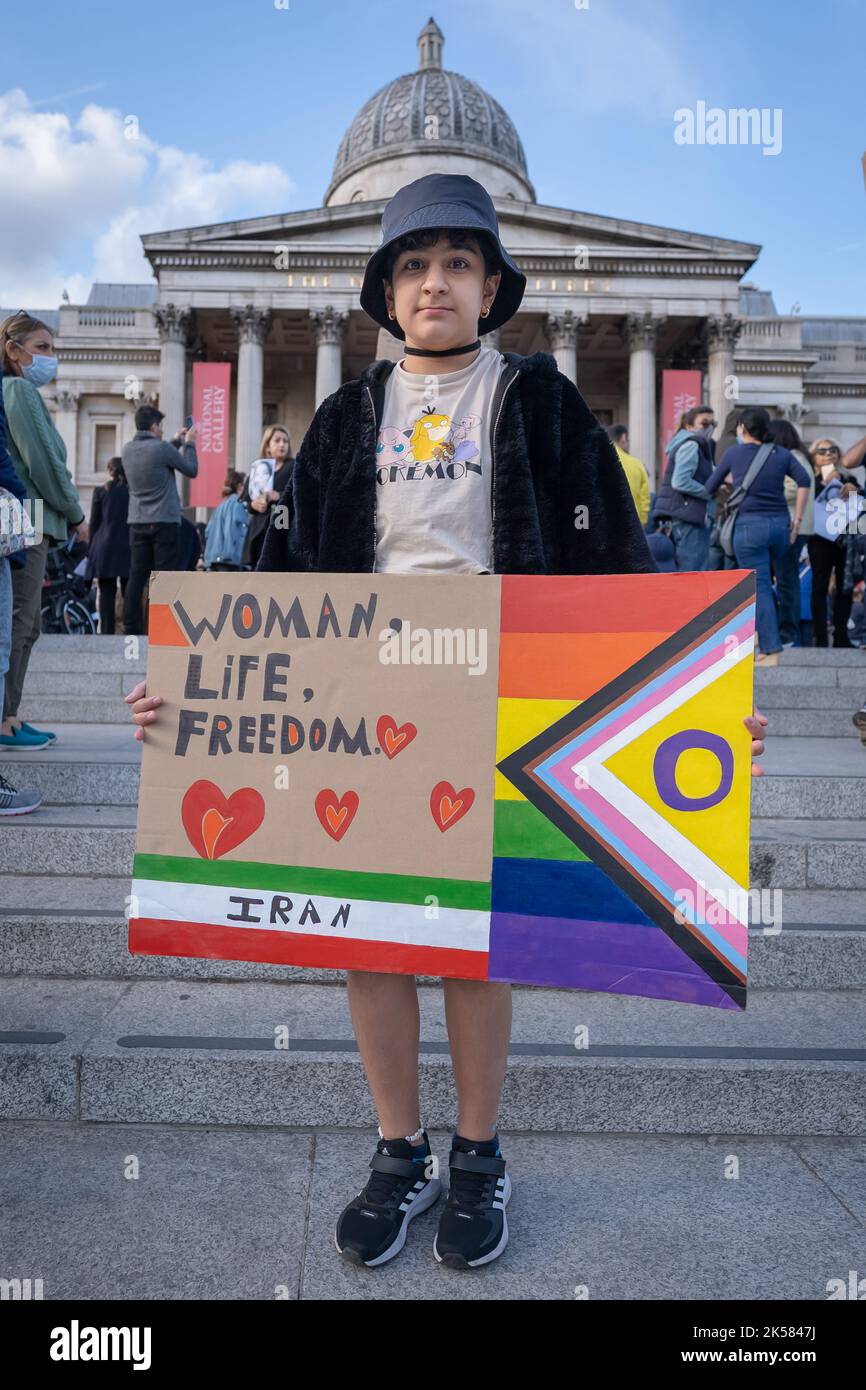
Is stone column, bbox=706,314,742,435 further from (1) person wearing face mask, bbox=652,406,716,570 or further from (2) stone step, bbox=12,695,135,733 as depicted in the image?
(2) stone step, bbox=12,695,135,733

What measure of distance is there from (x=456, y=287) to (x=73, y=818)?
298 centimetres

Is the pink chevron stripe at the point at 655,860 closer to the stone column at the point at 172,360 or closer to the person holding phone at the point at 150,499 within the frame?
the person holding phone at the point at 150,499

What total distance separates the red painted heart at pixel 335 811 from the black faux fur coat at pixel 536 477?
54 centimetres

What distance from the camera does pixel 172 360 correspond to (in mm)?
36344

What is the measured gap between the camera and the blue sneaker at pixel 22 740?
17.9 ft

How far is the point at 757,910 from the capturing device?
3.63 meters

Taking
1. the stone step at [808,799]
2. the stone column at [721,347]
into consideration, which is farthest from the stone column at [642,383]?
the stone step at [808,799]

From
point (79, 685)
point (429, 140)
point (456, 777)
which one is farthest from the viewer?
point (429, 140)

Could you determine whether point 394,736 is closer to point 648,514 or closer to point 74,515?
point 74,515

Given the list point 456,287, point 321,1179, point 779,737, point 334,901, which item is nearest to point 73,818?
point 321,1179

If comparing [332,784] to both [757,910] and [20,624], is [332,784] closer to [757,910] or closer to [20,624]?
[757,910]

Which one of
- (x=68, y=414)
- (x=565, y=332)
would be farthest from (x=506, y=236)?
(x=68, y=414)

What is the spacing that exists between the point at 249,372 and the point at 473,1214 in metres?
37.3

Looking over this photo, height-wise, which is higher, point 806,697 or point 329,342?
point 329,342
